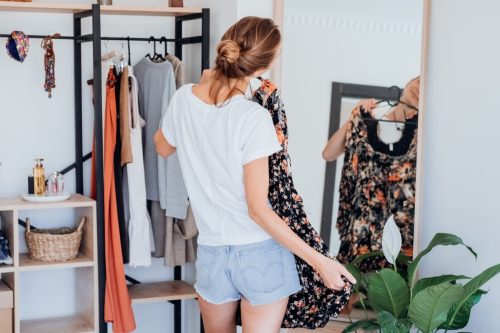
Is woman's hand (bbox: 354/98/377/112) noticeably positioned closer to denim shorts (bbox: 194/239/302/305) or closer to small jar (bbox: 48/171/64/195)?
denim shorts (bbox: 194/239/302/305)

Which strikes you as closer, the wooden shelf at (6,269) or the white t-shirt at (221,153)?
the white t-shirt at (221,153)

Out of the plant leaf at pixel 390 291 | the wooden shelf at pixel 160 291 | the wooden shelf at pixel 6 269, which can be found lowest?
the wooden shelf at pixel 160 291

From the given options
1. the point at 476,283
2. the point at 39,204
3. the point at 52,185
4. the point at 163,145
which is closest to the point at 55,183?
the point at 52,185

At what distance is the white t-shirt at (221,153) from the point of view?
2.19 metres

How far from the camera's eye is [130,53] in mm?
3699

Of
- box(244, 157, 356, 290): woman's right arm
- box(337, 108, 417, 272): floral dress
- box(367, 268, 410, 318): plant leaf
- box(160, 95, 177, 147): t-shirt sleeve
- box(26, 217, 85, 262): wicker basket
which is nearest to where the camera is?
box(244, 157, 356, 290): woman's right arm

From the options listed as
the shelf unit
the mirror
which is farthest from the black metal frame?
the shelf unit

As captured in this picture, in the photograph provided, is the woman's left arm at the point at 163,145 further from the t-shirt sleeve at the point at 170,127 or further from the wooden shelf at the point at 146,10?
the wooden shelf at the point at 146,10

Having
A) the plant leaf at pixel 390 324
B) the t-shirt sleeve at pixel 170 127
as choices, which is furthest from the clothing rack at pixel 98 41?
the plant leaf at pixel 390 324

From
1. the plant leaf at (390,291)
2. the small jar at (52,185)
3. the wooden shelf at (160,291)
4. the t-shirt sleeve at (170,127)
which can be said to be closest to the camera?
the t-shirt sleeve at (170,127)

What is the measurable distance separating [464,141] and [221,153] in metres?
0.94

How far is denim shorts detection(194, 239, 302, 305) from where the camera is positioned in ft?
7.39

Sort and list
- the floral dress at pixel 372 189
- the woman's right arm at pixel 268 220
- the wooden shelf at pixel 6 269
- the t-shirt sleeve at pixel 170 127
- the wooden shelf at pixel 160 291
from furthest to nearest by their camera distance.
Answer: the wooden shelf at pixel 160 291 < the wooden shelf at pixel 6 269 < the floral dress at pixel 372 189 < the t-shirt sleeve at pixel 170 127 < the woman's right arm at pixel 268 220

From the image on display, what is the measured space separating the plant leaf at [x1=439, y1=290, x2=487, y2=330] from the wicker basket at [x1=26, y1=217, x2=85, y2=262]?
1593mm
